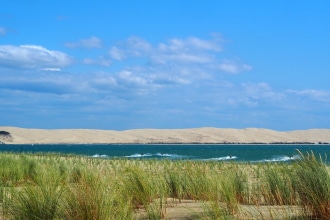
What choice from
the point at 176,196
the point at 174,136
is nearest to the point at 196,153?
the point at 176,196

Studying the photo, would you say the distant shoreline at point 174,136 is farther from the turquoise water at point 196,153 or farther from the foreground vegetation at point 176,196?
the foreground vegetation at point 176,196

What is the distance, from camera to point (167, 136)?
162m

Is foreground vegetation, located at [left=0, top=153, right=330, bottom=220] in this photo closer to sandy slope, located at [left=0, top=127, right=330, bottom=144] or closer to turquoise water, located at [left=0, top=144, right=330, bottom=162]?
turquoise water, located at [left=0, top=144, right=330, bottom=162]

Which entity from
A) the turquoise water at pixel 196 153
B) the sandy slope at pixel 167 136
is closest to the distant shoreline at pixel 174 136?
the sandy slope at pixel 167 136

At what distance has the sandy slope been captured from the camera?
15538 centimetres

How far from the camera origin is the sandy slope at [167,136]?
510 ft

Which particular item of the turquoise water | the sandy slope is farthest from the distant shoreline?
the turquoise water

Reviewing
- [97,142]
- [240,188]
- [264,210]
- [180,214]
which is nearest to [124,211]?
[180,214]

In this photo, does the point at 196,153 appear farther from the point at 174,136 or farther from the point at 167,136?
the point at 167,136

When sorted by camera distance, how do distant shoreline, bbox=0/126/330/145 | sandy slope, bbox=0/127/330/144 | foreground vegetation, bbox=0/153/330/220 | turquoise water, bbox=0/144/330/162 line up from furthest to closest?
sandy slope, bbox=0/127/330/144 → distant shoreline, bbox=0/126/330/145 → turquoise water, bbox=0/144/330/162 → foreground vegetation, bbox=0/153/330/220

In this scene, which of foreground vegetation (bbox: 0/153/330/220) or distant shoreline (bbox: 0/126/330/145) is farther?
distant shoreline (bbox: 0/126/330/145)

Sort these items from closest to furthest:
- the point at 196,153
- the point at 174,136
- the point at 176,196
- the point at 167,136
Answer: the point at 176,196
the point at 196,153
the point at 174,136
the point at 167,136

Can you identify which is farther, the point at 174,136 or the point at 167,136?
the point at 167,136

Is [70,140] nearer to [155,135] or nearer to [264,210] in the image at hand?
[155,135]
